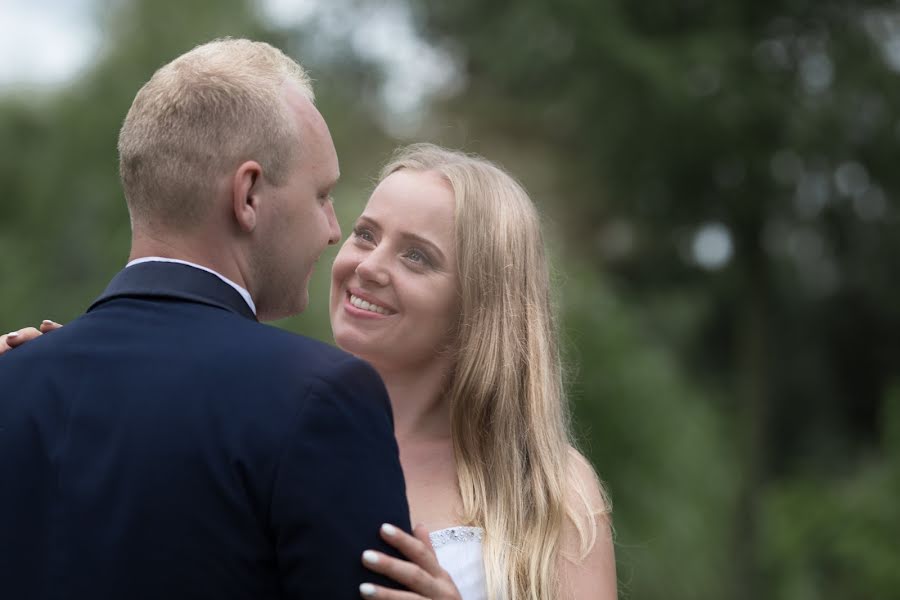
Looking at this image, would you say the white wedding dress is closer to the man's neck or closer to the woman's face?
the woman's face

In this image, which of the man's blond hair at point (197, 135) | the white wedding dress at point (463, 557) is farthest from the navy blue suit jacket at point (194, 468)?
the white wedding dress at point (463, 557)

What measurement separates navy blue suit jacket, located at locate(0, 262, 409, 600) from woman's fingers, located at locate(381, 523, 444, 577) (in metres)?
0.02

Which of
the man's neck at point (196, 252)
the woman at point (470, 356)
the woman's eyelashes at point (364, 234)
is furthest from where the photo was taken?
the woman's eyelashes at point (364, 234)

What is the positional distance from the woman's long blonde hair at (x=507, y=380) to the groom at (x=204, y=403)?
1037mm

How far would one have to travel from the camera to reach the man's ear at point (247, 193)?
2217 mm

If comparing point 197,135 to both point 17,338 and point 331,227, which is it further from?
point 17,338

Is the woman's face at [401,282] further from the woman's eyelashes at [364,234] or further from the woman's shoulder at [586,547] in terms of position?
the woman's shoulder at [586,547]

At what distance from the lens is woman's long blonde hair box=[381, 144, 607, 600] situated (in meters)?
3.21

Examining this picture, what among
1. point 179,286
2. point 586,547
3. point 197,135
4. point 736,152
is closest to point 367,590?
point 179,286

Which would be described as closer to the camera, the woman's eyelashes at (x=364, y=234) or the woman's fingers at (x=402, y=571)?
the woman's fingers at (x=402, y=571)

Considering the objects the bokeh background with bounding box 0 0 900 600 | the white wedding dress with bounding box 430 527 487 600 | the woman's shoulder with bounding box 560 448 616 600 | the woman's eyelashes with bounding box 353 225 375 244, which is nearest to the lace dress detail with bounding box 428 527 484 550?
the white wedding dress with bounding box 430 527 487 600

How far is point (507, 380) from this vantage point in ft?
11.0

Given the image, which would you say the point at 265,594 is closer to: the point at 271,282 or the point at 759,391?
the point at 271,282

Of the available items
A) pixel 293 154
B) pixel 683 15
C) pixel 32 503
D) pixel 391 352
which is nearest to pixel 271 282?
pixel 293 154
